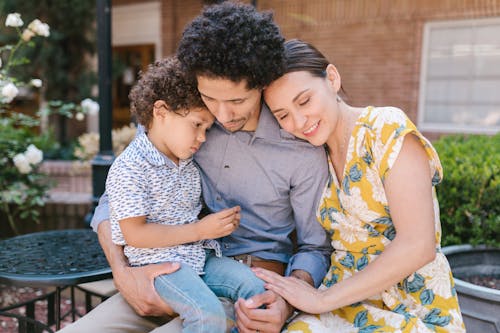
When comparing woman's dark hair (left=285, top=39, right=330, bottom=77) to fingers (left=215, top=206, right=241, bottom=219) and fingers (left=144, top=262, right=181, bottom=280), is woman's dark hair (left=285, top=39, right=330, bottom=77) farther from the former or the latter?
fingers (left=144, top=262, right=181, bottom=280)

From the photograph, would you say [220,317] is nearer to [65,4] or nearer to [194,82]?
[194,82]

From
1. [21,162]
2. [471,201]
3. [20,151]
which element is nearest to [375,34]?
[471,201]

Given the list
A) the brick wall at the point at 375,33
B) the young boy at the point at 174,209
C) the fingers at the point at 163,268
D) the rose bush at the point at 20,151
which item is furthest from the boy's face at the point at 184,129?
the brick wall at the point at 375,33

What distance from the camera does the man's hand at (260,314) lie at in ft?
5.32

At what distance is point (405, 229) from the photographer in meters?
1.55

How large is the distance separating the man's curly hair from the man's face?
24 mm

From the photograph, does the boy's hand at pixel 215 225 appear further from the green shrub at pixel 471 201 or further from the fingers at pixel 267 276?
the green shrub at pixel 471 201

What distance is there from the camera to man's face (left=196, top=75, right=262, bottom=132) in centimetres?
168

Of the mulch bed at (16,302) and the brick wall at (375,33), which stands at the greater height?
the brick wall at (375,33)

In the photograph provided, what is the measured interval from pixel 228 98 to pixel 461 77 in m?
6.91

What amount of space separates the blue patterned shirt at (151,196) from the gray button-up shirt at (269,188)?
154 mm

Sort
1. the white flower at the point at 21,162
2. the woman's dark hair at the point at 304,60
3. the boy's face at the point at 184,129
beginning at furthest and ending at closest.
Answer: the white flower at the point at 21,162, the boy's face at the point at 184,129, the woman's dark hair at the point at 304,60

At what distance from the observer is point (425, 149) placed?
1614mm

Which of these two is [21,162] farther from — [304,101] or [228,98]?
[304,101]
